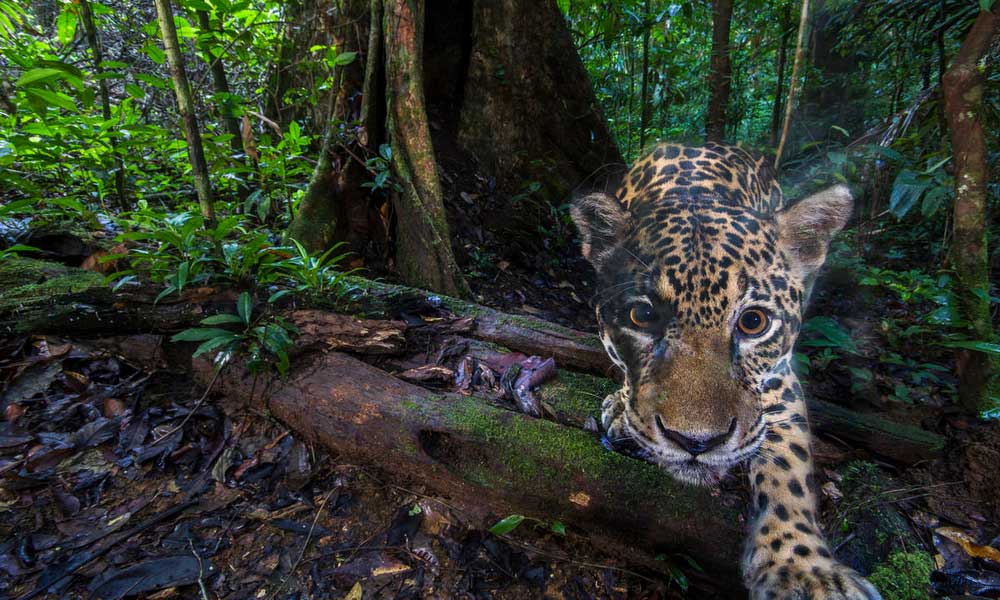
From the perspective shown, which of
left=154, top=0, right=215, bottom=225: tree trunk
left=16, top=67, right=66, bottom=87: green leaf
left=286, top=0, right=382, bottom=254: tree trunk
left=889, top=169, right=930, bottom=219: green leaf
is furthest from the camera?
left=286, top=0, right=382, bottom=254: tree trunk

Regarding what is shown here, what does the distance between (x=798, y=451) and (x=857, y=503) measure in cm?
48

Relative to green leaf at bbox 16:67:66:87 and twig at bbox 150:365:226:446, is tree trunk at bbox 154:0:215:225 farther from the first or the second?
twig at bbox 150:365:226:446

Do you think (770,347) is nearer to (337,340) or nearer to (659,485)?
(659,485)

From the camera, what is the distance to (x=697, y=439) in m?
1.93

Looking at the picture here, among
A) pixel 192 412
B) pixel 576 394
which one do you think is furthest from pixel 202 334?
pixel 576 394

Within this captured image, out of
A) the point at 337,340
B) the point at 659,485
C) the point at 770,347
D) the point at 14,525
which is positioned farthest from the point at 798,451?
the point at 14,525

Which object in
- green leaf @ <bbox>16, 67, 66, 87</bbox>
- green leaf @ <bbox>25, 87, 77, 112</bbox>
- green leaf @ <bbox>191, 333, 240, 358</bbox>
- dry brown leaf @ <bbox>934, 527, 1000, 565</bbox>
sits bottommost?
dry brown leaf @ <bbox>934, 527, 1000, 565</bbox>

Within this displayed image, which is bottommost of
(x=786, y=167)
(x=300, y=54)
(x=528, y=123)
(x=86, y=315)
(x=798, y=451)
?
(x=798, y=451)

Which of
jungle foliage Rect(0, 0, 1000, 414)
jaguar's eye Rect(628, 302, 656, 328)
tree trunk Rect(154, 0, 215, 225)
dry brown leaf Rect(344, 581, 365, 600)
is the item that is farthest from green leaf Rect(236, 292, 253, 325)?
jaguar's eye Rect(628, 302, 656, 328)

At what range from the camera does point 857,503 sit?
248cm

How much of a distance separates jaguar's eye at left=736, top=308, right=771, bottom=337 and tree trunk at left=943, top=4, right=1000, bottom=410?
1557mm

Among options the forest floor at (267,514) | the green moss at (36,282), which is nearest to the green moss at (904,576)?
the forest floor at (267,514)

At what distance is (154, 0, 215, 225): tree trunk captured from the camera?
122 inches

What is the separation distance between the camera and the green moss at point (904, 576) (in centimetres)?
204
